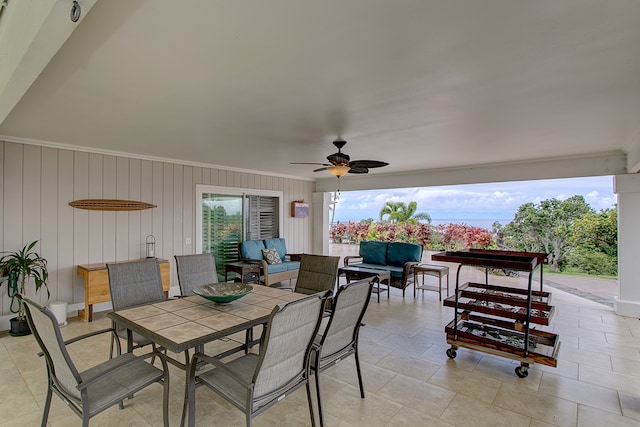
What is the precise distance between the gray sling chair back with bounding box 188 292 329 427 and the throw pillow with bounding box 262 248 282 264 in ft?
14.2

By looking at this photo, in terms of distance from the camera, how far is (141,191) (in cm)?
528

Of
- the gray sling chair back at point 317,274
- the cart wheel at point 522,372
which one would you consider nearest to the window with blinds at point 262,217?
the gray sling chair back at point 317,274

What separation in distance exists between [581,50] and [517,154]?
349 centimetres

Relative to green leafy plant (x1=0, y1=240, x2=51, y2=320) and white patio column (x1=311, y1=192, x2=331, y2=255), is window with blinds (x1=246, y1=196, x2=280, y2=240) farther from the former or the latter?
green leafy plant (x1=0, y1=240, x2=51, y2=320)

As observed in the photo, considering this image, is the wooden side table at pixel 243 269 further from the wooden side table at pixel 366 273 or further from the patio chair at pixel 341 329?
the patio chair at pixel 341 329

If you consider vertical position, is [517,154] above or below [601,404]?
above

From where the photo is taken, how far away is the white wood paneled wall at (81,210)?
4160 mm

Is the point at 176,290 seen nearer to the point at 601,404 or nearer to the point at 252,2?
the point at 252,2

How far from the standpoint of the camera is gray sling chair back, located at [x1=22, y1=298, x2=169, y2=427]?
5.44ft

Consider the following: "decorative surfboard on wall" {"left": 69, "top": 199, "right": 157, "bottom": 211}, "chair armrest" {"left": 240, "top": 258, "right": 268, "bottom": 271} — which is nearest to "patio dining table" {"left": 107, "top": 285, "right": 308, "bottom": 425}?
"decorative surfboard on wall" {"left": 69, "top": 199, "right": 157, "bottom": 211}

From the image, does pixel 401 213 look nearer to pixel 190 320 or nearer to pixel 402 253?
pixel 402 253

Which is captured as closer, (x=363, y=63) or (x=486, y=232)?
(x=363, y=63)

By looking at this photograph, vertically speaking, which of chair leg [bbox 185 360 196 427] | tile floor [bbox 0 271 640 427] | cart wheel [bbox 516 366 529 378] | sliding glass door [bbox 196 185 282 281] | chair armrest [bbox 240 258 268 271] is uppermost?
sliding glass door [bbox 196 185 282 281]

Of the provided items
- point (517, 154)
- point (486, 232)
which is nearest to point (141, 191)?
point (517, 154)
